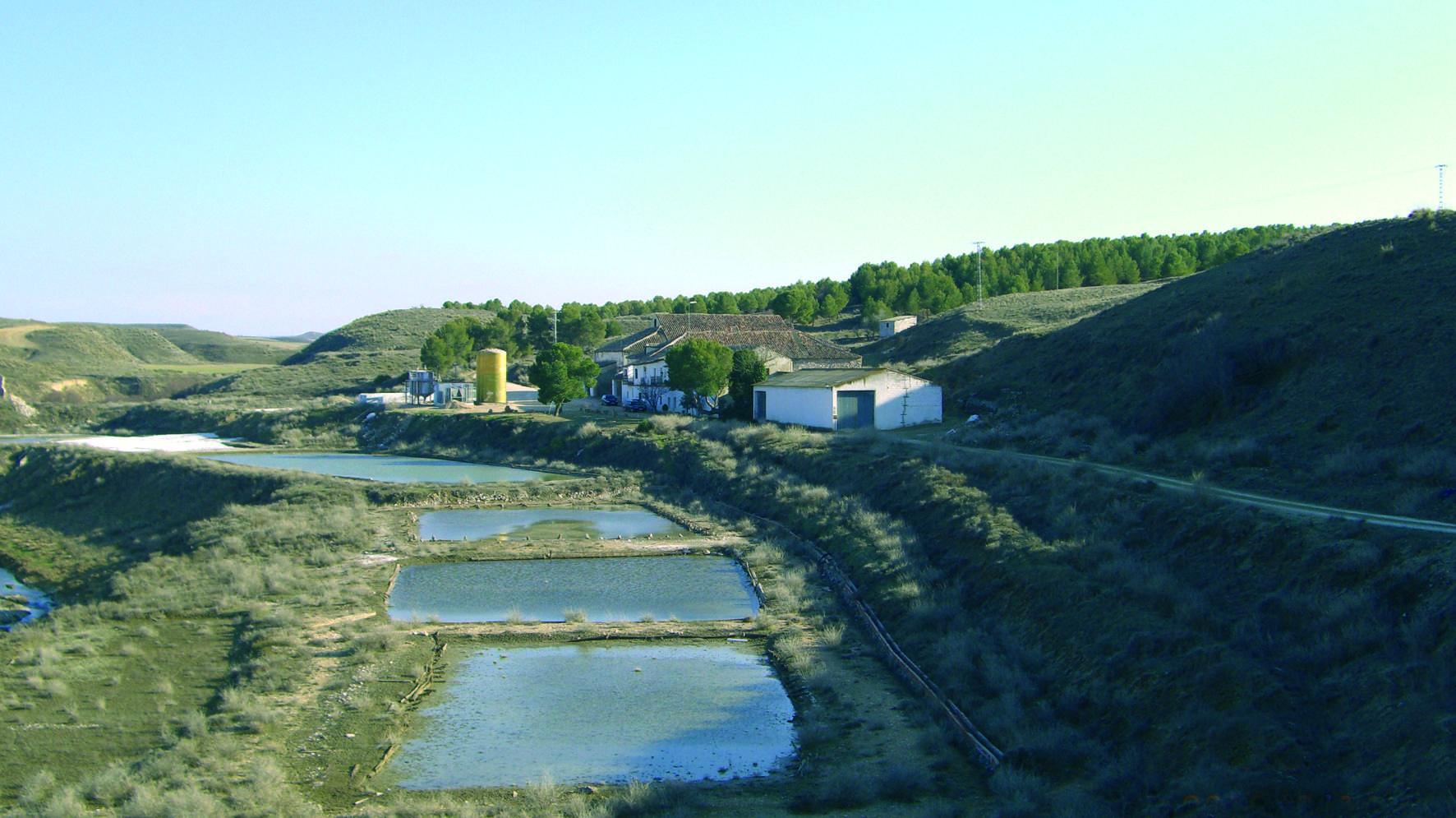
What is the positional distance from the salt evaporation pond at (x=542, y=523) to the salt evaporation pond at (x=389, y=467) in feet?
18.6

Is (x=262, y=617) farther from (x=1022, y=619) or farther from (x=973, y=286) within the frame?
(x=973, y=286)

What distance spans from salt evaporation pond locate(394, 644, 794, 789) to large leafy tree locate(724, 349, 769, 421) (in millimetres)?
31841

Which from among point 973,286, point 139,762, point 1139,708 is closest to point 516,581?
point 139,762

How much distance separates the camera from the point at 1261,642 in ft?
45.5

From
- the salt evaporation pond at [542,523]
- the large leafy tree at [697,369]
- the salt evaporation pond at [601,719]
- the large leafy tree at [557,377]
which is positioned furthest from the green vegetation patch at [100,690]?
the large leafy tree at [557,377]

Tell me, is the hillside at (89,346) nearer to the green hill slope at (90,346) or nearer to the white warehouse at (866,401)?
the green hill slope at (90,346)

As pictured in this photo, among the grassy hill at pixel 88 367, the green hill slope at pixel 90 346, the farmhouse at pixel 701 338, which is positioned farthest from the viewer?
the green hill slope at pixel 90 346

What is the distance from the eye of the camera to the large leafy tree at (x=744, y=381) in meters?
50.7

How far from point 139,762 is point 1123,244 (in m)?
115

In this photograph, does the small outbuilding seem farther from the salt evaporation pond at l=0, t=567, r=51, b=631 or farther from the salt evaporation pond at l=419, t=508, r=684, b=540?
the salt evaporation pond at l=0, t=567, r=51, b=631

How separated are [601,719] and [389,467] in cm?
3865

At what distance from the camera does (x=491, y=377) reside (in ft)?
234

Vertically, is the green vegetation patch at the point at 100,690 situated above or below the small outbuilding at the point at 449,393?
below

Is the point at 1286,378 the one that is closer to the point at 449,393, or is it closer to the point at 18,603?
the point at 18,603
